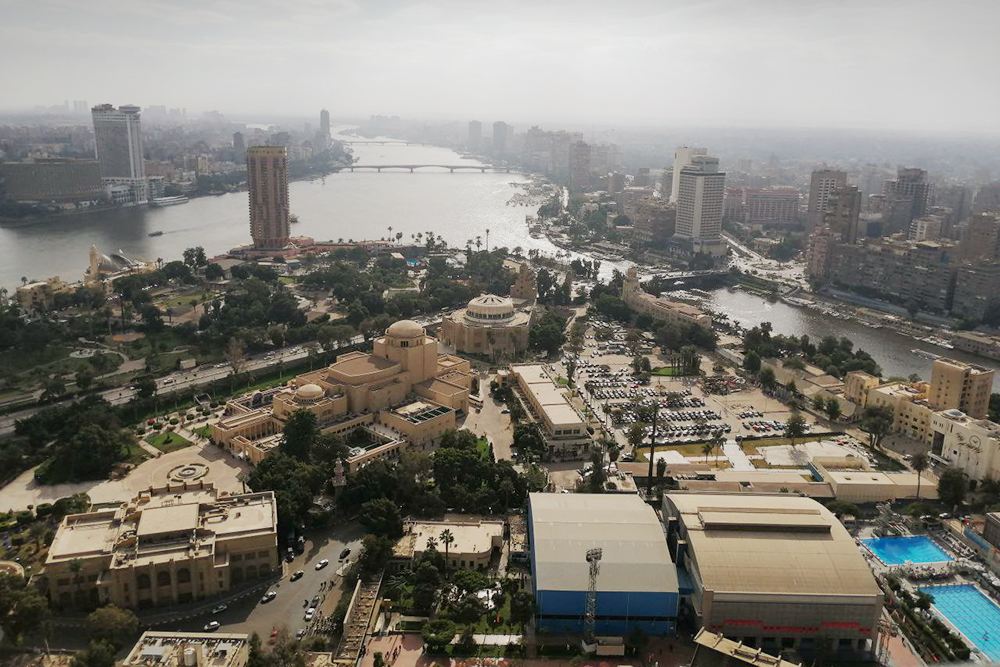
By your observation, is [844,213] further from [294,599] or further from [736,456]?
[294,599]

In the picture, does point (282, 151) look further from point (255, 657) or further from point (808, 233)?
point (255, 657)

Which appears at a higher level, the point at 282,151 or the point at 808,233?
the point at 282,151

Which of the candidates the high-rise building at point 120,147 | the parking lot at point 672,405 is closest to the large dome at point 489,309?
the parking lot at point 672,405

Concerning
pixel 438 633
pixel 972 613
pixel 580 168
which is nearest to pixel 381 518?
pixel 438 633

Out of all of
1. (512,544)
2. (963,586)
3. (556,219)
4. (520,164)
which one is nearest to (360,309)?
(512,544)

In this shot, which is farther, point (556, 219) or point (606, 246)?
point (556, 219)

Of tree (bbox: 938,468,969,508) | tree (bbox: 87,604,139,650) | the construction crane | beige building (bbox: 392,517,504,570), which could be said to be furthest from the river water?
tree (bbox: 87,604,139,650)

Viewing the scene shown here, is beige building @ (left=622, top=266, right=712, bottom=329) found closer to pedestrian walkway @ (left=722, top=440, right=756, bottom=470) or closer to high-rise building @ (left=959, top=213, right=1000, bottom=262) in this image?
pedestrian walkway @ (left=722, top=440, right=756, bottom=470)
